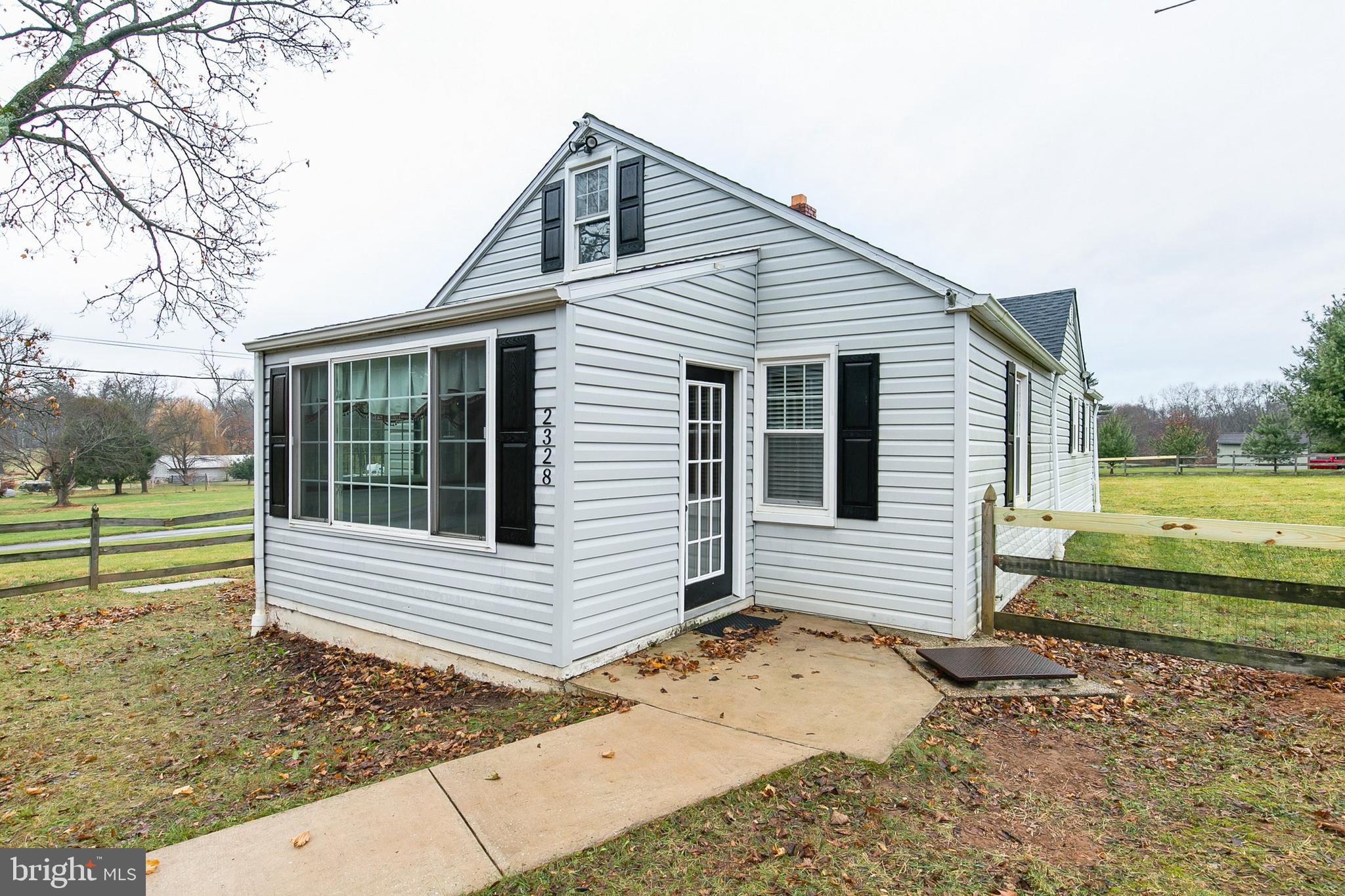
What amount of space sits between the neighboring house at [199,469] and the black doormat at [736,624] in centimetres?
4104

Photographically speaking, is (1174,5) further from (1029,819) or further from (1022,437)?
(1022,437)

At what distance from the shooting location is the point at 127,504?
26.4 metres

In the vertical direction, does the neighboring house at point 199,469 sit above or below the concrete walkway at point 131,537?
above

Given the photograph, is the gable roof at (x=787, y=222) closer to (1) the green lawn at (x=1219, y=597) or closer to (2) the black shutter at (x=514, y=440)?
(2) the black shutter at (x=514, y=440)

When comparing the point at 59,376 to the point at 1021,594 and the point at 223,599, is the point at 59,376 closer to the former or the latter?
the point at 223,599

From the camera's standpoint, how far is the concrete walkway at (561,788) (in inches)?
102

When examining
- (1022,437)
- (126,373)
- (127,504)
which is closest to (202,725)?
(1022,437)

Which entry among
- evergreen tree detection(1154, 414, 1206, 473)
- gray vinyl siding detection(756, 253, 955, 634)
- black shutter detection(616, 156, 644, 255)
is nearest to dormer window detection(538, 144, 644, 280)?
black shutter detection(616, 156, 644, 255)

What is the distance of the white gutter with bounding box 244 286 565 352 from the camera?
4613 millimetres

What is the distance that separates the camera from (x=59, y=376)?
9.45 m

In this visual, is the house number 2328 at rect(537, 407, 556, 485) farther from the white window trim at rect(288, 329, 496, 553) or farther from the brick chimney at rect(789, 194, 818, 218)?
the brick chimney at rect(789, 194, 818, 218)

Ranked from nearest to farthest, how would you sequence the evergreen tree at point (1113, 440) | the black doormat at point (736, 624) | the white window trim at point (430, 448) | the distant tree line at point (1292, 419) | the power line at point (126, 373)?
the white window trim at point (430, 448) → the black doormat at point (736, 624) → the power line at point (126, 373) → the distant tree line at point (1292, 419) → the evergreen tree at point (1113, 440)

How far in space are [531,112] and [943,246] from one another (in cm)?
2384

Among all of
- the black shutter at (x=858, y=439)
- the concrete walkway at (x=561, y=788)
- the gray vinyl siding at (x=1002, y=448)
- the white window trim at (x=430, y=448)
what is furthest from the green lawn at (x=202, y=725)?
the gray vinyl siding at (x=1002, y=448)
